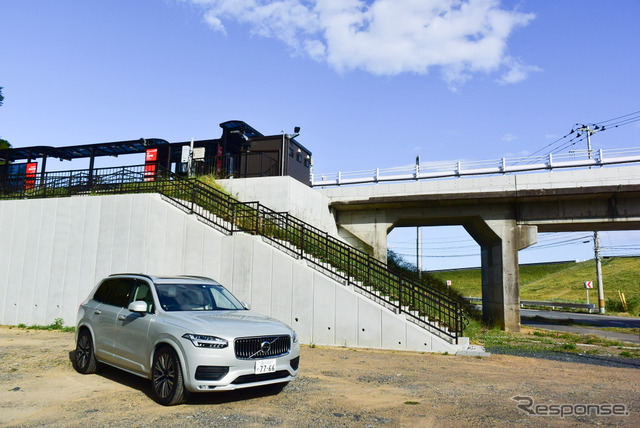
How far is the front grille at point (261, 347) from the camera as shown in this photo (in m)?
5.66

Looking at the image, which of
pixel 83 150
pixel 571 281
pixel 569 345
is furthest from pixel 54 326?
pixel 571 281

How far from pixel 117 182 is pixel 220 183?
174 inches

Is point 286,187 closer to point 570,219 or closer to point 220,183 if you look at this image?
point 220,183

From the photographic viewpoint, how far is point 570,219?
2052 cm

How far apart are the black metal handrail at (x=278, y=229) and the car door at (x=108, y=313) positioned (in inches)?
246

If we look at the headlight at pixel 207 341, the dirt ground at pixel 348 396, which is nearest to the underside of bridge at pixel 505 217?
the dirt ground at pixel 348 396

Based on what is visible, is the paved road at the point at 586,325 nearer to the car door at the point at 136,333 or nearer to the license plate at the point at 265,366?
the license plate at the point at 265,366

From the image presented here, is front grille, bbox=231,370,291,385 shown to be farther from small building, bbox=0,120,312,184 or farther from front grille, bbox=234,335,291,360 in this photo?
small building, bbox=0,120,312,184

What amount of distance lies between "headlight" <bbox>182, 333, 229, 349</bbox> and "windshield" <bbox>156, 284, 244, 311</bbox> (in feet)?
3.53

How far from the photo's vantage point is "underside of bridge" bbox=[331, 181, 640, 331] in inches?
781

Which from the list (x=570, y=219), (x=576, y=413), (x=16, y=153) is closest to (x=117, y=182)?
(x=16, y=153)

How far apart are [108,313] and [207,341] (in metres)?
2.65

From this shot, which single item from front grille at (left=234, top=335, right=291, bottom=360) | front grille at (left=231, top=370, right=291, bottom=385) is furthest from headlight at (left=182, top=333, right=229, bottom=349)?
front grille at (left=231, top=370, right=291, bottom=385)

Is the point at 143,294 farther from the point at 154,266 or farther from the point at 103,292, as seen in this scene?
the point at 154,266
